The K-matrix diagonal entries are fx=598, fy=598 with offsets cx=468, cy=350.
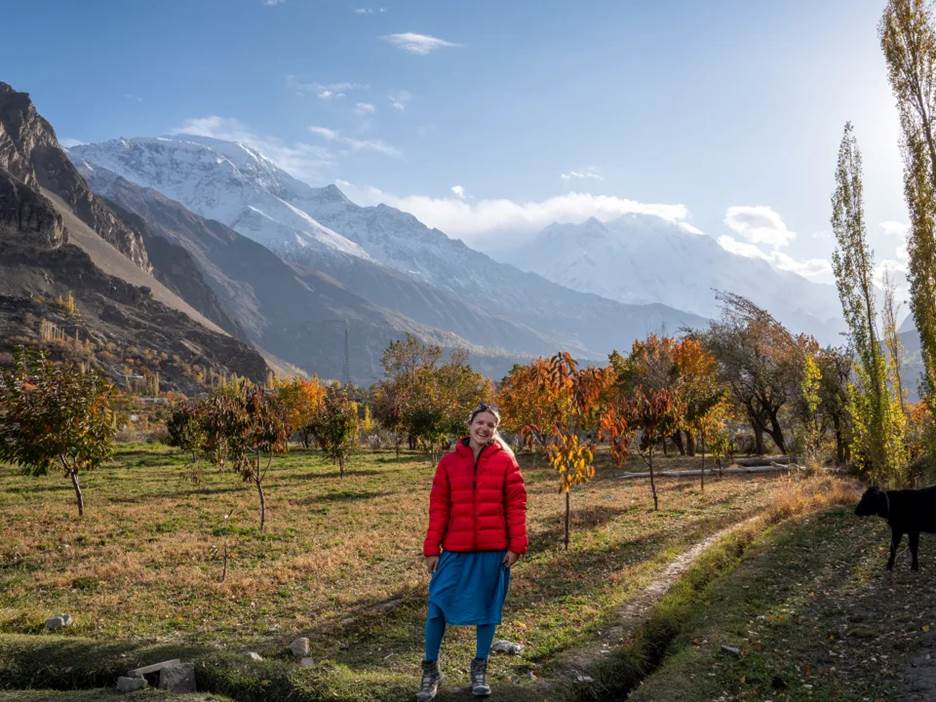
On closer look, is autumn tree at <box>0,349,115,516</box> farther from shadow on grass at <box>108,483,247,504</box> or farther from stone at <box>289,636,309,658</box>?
stone at <box>289,636,309,658</box>

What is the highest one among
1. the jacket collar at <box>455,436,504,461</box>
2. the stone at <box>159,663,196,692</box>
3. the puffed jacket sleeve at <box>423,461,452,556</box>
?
the jacket collar at <box>455,436,504,461</box>

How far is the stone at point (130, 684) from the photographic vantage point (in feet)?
21.7

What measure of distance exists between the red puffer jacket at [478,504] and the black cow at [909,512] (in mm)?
8870

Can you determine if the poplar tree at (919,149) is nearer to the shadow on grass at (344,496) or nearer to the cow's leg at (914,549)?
the cow's leg at (914,549)

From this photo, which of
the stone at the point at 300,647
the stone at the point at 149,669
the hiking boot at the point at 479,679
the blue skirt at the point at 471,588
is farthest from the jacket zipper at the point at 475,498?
the stone at the point at 149,669

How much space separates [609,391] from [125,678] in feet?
125

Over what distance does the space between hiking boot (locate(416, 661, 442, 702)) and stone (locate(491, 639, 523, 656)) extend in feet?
6.11

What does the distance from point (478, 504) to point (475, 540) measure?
14.8 inches

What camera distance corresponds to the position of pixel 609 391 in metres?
42.2

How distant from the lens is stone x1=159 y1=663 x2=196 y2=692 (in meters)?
6.79

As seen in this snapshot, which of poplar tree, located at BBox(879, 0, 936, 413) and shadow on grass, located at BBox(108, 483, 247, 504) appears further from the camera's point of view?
shadow on grass, located at BBox(108, 483, 247, 504)

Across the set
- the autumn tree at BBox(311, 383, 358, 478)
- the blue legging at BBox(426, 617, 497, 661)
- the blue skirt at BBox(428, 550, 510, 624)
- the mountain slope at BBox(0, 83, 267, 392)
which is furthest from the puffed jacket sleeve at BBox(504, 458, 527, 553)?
the mountain slope at BBox(0, 83, 267, 392)

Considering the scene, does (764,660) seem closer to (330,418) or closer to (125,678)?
(125,678)

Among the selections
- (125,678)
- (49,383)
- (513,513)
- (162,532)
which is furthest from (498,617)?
(49,383)
